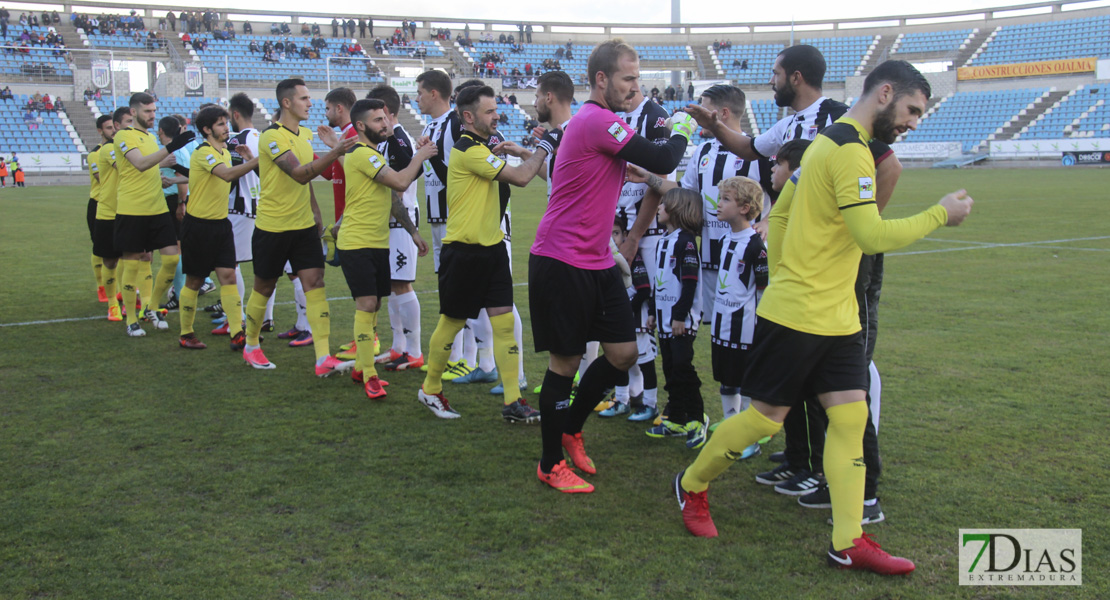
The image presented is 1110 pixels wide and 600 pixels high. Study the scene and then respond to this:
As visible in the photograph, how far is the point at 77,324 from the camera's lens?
27.4 ft

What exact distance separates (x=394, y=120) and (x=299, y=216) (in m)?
1.09

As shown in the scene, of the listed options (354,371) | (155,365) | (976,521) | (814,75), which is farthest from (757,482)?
(155,365)

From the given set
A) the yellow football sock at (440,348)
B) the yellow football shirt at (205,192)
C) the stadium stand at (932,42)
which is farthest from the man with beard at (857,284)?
the stadium stand at (932,42)

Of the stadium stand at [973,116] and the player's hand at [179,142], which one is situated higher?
the stadium stand at [973,116]

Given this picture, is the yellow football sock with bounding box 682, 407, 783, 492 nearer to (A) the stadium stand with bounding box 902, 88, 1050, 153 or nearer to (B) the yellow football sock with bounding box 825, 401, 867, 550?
(B) the yellow football sock with bounding box 825, 401, 867, 550

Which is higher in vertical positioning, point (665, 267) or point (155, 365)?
point (665, 267)

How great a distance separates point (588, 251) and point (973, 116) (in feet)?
175

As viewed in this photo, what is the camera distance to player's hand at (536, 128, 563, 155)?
4645mm

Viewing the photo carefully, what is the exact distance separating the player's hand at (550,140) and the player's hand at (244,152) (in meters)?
3.64

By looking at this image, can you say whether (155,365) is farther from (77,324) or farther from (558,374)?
(558,374)

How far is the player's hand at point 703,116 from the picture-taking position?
4117 mm

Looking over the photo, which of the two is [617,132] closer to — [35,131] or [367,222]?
[367,222]

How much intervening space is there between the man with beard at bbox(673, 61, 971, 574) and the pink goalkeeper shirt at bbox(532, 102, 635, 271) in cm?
100

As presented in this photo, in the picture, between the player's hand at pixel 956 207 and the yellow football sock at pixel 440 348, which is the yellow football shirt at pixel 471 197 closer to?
the yellow football sock at pixel 440 348
